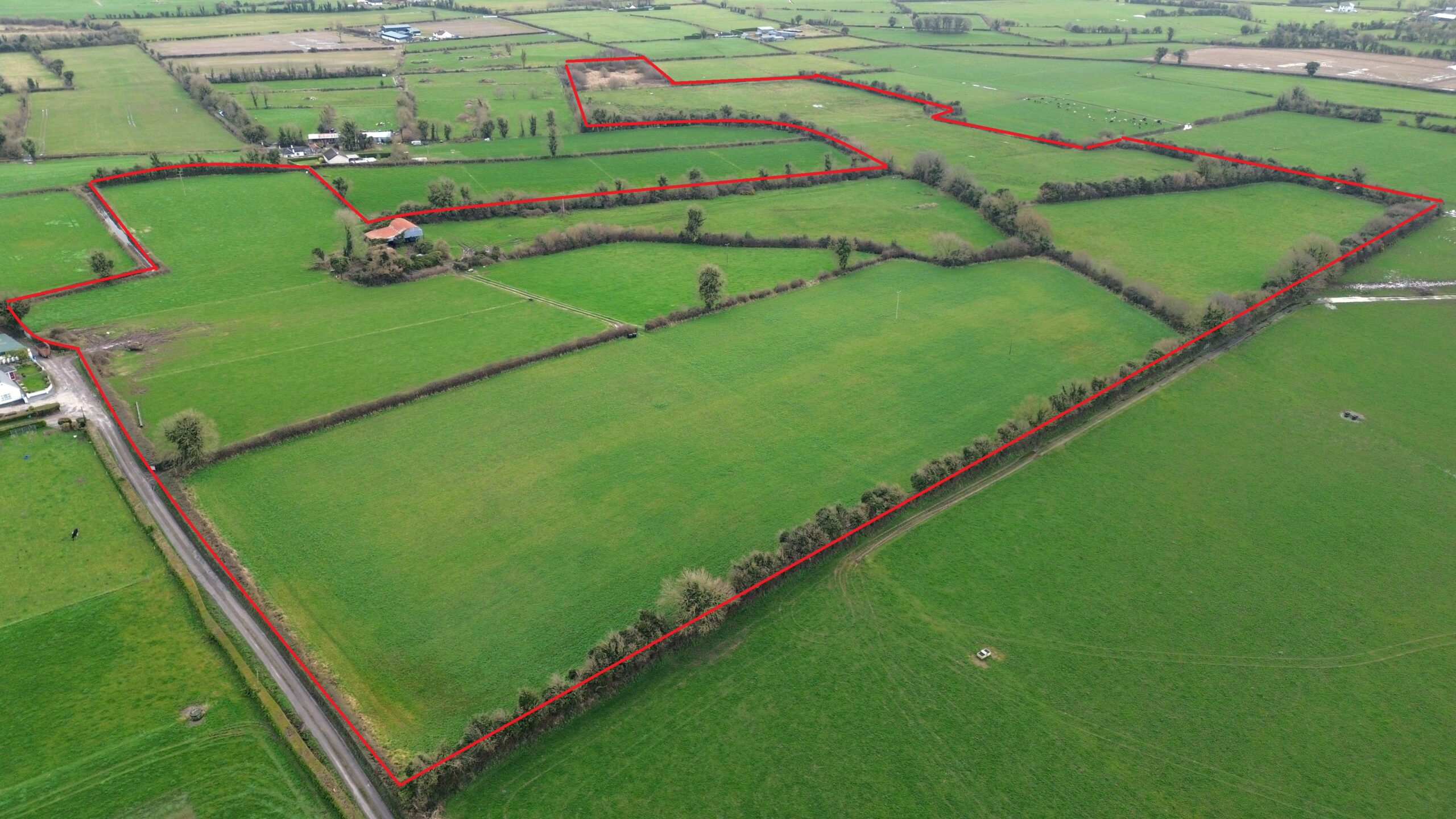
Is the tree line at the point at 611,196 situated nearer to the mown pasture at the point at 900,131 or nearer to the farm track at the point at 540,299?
the farm track at the point at 540,299

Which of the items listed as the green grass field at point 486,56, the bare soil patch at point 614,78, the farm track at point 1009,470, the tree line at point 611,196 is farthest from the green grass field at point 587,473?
the green grass field at point 486,56

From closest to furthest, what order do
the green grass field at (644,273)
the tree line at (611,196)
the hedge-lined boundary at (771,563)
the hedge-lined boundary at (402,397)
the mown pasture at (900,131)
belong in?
1. the hedge-lined boundary at (771,563)
2. the hedge-lined boundary at (402,397)
3. the green grass field at (644,273)
4. the tree line at (611,196)
5. the mown pasture at (900,131)

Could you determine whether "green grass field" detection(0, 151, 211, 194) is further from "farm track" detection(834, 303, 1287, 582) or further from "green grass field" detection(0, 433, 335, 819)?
"farm track" detection(834, 303, 1287, 582)

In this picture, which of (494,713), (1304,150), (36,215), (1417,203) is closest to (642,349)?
(494,713)

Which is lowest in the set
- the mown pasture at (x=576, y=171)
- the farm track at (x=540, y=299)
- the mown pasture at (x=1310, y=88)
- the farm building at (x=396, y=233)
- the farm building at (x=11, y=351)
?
the farm track at (x=540, y=299)

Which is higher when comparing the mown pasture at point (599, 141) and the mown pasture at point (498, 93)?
the mown pasture at point (498, 93)

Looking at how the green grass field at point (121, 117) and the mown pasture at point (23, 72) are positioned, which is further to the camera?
the mown pasture at point (23, 72)
